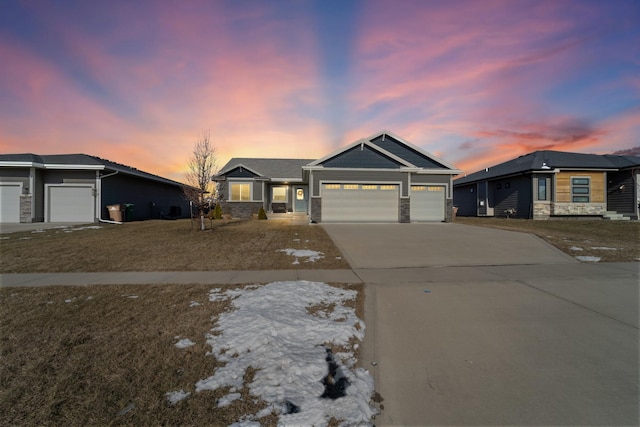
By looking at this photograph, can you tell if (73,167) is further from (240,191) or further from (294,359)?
(294,359)

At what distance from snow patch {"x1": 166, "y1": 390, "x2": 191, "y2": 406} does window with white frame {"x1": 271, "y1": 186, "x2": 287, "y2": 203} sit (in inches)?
937

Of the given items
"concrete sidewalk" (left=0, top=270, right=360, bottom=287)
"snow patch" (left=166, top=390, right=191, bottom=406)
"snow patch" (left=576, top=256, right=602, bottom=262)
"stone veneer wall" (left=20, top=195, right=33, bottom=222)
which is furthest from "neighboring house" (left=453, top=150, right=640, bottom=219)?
"stone veneer wall" (left=20, top=195, right=33, bottom=222)

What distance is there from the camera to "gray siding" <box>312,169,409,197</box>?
18812 millimetres

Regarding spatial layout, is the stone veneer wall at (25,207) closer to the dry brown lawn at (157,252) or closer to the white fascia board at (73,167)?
the white fascia board at (73,167)

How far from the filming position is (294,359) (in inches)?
123

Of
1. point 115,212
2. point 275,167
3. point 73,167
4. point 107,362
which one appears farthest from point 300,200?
point 107,362

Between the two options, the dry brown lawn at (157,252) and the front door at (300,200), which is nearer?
the dry brown lawn at (157,252)

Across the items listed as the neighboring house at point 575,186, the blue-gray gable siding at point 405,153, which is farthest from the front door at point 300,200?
the neighboring house at point 575,186

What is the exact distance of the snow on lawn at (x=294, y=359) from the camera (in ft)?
7.99

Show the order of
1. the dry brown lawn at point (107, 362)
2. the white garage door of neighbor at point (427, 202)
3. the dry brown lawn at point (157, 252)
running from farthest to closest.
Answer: the white garage door of neighbor at point (427, 202) < the dry brown lawn at point (157, 252) < the dry brown lawn at point (107, 362)

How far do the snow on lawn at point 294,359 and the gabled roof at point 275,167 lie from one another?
21358 millimetres

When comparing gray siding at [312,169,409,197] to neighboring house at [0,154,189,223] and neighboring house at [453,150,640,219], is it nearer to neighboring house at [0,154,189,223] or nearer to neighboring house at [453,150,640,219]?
neighboring house at [453,150,640,219]

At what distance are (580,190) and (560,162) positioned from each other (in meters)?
2.69

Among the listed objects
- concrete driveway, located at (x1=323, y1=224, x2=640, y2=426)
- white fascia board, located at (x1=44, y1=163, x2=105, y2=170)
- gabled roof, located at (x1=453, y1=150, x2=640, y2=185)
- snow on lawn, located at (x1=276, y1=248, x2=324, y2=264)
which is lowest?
concrete driveway, located at (x1=323, y1=224, x2=640, y2=426)
